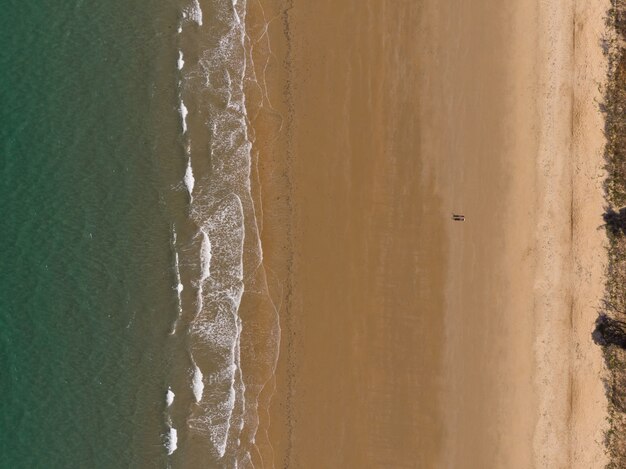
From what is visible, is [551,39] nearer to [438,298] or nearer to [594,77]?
[594,77]

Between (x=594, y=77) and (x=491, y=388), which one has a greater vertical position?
(x=594, y=77)

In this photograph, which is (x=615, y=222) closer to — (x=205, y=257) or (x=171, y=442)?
(x=205, y=257)

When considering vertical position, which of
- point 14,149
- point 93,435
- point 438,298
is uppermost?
point 14,149

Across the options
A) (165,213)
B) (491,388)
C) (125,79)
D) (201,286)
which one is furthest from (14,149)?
(491,388)

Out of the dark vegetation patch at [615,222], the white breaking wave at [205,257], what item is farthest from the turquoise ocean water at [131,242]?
the dark vegetation patch at [615,222]

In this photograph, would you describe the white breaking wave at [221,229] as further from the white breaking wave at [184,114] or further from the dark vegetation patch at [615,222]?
the dark vegetation patch at [615,222]

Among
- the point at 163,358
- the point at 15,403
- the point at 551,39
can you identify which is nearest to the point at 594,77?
the point at 551,39

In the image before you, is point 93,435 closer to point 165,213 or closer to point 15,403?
point 15,403
